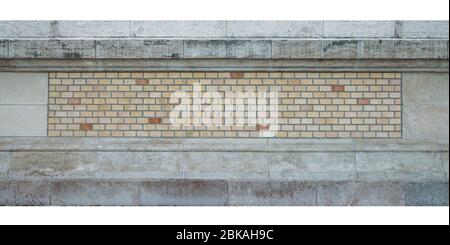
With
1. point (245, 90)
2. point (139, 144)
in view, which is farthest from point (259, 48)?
point (139, 144)

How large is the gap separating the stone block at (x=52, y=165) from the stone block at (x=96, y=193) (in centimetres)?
15

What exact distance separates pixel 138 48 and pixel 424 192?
428cm

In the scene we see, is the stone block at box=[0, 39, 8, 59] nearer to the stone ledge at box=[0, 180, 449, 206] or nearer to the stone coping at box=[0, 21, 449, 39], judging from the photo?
the stone coping at box=[0, 21, 449, 39]

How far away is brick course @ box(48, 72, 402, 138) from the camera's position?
30.3 feet

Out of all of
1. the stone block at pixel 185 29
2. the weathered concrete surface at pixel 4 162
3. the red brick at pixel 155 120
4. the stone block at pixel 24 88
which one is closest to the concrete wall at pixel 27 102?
the stone block at pixel 24 88

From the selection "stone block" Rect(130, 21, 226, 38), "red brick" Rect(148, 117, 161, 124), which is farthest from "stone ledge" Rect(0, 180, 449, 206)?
"stone block" Rect(130, 21, 226, 38)

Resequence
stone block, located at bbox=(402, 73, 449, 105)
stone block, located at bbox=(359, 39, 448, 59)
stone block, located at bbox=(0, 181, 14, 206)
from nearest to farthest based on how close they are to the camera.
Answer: stone block, located at bbox=(359, 39, 448, 59) < stone block, located at bbox=(0, 181, 14, 206) < stone block, located at bbox=(402, 73, 449, 105)

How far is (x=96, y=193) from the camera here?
9.05m

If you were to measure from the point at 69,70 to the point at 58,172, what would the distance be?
140 cm

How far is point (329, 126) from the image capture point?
365 inches

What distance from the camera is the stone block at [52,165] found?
9.12 m

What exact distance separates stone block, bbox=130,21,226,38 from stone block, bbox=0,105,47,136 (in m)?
1.79

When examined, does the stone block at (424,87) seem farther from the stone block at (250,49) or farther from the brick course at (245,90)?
the stone block at (250,49)

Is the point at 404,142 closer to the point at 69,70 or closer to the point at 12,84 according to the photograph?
the point at 69,70
